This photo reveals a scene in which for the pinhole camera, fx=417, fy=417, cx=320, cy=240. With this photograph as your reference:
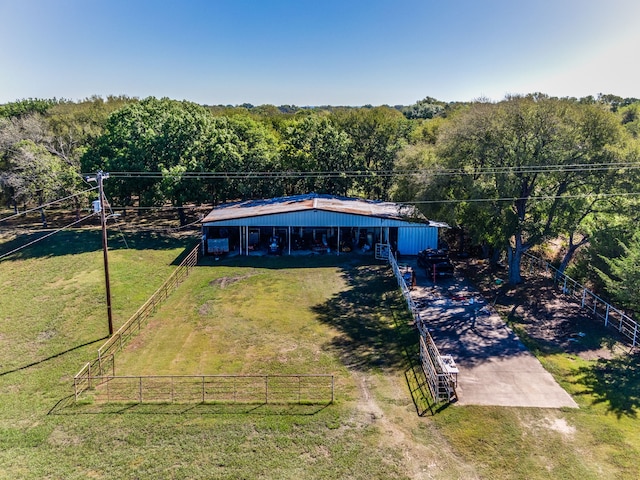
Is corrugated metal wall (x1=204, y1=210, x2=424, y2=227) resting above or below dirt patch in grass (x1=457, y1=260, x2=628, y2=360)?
above

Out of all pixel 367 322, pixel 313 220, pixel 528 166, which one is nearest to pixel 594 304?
pixel 528 166

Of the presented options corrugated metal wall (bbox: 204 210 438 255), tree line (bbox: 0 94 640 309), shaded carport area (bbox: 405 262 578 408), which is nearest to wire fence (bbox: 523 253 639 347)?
tree line (bbox: 0 94 640 309)

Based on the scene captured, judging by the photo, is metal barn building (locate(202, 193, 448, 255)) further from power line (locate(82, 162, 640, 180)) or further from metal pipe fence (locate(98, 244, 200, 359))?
metal pipe fence (locate(98, 244, 200, 359))

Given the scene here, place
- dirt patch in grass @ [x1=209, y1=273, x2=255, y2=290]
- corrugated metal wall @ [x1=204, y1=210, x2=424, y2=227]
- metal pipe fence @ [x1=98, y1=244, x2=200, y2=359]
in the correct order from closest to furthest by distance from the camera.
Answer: metal pipe fence @ [x1=98, y1=244, x2=200, y2=359] → dirt patch in grass @ [x1=209, y1=273, x2=255, y2=290] → corrugated metal wall @ [x1=204, y1=210, x2=424, y2=227]

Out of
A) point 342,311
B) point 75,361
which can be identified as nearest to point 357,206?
point 342,311

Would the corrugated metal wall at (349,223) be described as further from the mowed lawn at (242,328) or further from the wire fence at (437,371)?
the wire fence at (437,371)

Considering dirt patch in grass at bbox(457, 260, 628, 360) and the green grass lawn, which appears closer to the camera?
the green grass lawn

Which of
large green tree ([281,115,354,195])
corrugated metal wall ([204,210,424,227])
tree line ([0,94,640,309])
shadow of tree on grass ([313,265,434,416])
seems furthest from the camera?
large green tree ([281,115,354,195])
